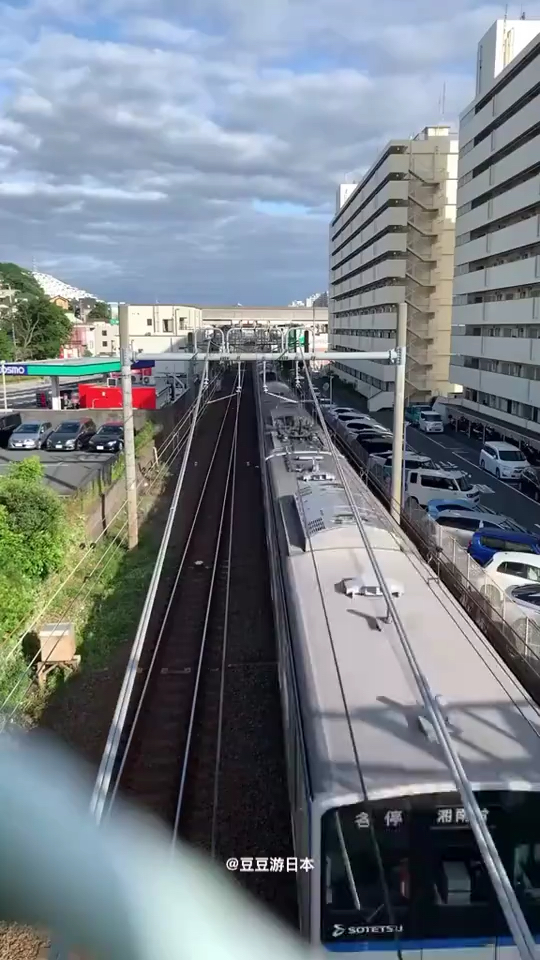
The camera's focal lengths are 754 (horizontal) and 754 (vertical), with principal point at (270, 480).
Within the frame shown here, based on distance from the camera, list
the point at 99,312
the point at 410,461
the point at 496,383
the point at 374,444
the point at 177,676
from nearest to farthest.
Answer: the point at 177,676 → the point at 410,461 → the point at 374,444 → the point at 496,383 → the point at 99,312

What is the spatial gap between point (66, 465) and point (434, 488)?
1002 cm

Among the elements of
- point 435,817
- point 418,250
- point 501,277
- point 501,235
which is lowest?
point 435,817

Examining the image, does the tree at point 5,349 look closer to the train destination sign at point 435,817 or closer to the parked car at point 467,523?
the parked car at point 467,523

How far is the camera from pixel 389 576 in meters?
6.34

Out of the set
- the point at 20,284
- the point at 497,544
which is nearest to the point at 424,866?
the point at 497,544

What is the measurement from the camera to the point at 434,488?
691 inches

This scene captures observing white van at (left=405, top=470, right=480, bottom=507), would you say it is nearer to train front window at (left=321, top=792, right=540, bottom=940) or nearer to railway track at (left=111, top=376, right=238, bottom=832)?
railway track at (left=111, top=376, right=238, bottom=832)

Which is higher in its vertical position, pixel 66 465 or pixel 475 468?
pixel 66 465

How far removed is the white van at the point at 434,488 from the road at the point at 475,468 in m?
1.16

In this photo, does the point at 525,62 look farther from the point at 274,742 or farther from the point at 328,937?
the point at 328,937

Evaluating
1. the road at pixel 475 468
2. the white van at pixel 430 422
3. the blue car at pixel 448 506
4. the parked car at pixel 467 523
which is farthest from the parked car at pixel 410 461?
the white van at pixel 430 422

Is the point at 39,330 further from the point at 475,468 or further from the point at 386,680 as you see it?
the point at 386,680

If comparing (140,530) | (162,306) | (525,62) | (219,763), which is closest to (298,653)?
(219,763)

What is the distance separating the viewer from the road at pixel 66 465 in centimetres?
1756
